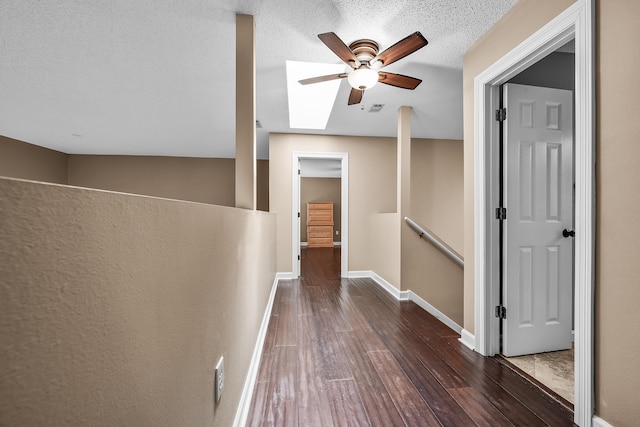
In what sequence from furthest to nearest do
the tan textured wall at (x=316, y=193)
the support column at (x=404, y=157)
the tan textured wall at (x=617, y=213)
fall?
1. the tan textured wall at (x=316, y=193)
2. the support column at (x=404, y=157)
3. the tan textured wall at (x=617, y=213)

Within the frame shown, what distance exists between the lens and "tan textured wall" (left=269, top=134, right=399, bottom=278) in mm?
4438

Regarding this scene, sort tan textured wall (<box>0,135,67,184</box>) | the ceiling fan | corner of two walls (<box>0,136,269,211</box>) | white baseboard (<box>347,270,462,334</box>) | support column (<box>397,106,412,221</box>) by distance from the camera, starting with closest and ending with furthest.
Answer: the ceiling fan < white baseboard (<box>347,270,462,334</box>) < support column (<box>397,106,412,221</box>) < tan textured wall (<box>0,135,67,184</box>) < corner of two walls (<box>0,136,269,211</box>)

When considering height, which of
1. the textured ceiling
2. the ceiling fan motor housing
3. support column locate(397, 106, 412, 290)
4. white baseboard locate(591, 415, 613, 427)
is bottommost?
white baseboard locate(591, 415, 613, 427)

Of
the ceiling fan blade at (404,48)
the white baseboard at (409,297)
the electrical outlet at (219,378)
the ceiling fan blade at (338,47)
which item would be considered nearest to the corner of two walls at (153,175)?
the white baseboard at (409,297)

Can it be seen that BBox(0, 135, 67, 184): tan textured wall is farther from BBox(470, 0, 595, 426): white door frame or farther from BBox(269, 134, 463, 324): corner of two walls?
BBox(470, 0, 595, 426): white door frame

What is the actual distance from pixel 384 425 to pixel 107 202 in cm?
145

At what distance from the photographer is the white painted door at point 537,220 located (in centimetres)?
199

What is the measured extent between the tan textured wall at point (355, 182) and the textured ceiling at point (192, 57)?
33 cm

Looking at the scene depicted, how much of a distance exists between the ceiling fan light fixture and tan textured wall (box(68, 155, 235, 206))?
4.90 metres

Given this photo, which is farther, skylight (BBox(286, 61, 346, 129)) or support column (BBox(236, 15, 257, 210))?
skylight (BBox(286, 61, 346, 129))

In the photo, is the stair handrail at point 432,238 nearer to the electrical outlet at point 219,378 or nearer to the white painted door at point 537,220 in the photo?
the white painted door at point 537,220

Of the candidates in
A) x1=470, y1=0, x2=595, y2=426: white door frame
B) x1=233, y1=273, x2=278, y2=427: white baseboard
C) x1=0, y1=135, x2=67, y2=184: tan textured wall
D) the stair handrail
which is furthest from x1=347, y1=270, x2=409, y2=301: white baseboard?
x1=0, y1=135, x2=67, y2=184: tan textured wall

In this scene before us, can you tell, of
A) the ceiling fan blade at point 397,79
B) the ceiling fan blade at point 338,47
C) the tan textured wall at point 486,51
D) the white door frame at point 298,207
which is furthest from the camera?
the white door frame at point 298,207

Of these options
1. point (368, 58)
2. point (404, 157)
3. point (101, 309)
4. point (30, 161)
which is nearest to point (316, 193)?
point (404, 157)
